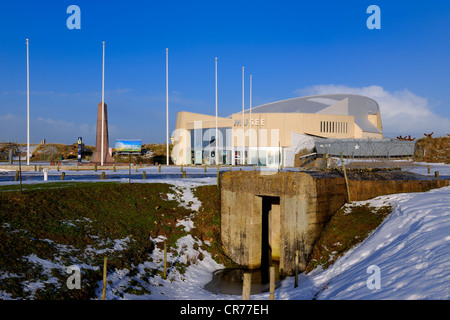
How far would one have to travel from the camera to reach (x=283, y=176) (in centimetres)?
2058

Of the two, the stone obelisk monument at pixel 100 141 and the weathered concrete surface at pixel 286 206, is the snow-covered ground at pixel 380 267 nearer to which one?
the weathered concrete surface at pixel 286 206

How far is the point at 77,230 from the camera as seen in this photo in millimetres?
17875

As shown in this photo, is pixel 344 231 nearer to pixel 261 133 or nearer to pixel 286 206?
pixel 286 206

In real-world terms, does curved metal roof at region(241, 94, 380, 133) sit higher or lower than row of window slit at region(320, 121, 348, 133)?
higher

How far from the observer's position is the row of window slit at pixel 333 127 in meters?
71.0

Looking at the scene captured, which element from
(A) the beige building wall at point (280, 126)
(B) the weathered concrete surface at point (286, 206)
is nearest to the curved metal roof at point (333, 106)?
(A) the beige building wall at point (280, 126)

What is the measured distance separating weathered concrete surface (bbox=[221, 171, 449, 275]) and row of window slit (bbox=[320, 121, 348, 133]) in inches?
1955

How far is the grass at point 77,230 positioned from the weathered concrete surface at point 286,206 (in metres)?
3.58

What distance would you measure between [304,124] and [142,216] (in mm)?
51990

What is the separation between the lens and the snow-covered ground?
1061cm

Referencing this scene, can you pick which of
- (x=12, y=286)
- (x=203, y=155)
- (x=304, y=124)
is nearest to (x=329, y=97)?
(x=304, y=124)

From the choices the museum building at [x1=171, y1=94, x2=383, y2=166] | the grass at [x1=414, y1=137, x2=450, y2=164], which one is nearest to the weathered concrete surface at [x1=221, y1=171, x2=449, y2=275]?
the museum building at [x1=171, y1=94, x2=383, y2=166]

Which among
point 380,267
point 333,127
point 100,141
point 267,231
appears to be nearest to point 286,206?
point 267,231

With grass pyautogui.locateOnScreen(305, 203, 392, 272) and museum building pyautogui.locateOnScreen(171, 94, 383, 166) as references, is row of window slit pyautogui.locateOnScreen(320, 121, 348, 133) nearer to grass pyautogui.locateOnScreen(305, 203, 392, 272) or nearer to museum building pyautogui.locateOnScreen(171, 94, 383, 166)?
museum building pyautogui.locateOnScreen(171, 94, 383, 166)
